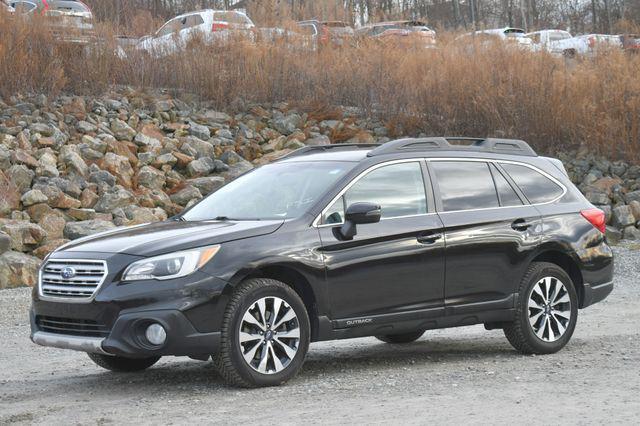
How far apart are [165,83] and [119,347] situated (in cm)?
1792

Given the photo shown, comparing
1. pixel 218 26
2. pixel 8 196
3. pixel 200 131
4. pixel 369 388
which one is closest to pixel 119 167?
pixel 8 196

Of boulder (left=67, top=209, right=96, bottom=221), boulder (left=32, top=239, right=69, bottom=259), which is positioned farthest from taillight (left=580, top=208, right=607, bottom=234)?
boulder (left=67, top=209, right=96, bottom=221)

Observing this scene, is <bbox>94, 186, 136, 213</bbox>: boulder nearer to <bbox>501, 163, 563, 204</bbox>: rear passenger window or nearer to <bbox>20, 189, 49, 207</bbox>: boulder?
<bbox>20, 189, 49, 207</bbox>: boulder

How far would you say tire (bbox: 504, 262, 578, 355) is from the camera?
359 inches

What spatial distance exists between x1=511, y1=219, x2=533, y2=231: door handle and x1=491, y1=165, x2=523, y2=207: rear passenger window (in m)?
0.18

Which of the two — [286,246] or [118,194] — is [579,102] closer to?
[118,194]

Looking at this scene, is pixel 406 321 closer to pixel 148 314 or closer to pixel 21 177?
pixel 148 314

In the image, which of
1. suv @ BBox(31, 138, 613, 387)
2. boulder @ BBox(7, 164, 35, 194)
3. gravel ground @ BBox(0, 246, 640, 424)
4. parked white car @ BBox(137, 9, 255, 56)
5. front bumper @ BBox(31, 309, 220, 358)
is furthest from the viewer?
parked white car @ BBox(137, 9, 255, 56)

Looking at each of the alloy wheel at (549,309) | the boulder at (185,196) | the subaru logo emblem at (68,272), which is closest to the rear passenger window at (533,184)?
the alloy wheel at (549,309)

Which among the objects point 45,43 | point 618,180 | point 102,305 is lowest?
point 618,180

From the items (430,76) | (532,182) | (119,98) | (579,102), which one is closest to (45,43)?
(119,98)

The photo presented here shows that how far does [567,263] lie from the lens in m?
9.63

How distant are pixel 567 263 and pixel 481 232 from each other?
118 cm

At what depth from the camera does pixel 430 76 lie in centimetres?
2420
